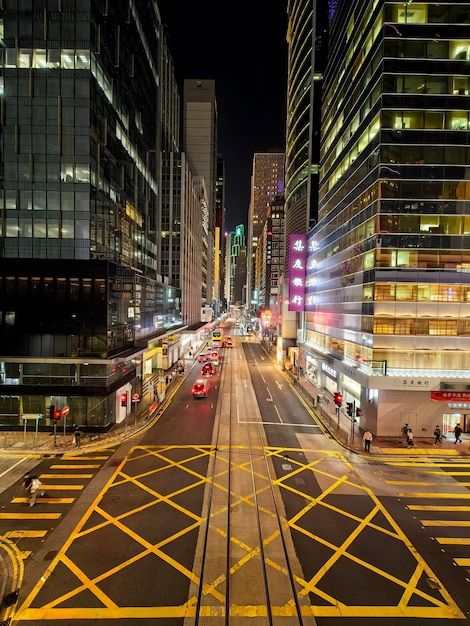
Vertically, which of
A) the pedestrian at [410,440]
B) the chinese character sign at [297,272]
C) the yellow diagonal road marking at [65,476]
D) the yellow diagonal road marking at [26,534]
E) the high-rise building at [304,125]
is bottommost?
the yellow diagonal road marking at [65,476]

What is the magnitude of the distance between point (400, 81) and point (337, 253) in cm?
1503

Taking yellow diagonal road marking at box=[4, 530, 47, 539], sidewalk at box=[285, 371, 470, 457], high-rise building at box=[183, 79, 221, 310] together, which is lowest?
sidewalk at box=[285, 371, 470, 457]

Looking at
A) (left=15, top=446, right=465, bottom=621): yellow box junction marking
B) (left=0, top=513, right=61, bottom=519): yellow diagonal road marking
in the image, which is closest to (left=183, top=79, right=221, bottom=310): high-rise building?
(left=15, top=446, right=465, bottom=621): yellow box junction marking

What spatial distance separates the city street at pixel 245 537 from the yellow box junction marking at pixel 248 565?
5 cm

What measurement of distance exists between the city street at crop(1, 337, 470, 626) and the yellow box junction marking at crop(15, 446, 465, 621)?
0.16 ft

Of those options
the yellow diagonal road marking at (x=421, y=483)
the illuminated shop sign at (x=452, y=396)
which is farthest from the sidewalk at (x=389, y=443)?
the yellow diagonal road marking at (x=421, y=483)

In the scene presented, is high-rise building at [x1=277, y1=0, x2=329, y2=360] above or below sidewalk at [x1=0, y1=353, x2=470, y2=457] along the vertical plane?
above

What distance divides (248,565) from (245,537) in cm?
153

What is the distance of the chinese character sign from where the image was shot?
49781 mm

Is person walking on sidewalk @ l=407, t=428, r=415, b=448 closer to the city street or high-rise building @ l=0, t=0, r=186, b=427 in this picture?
the city street

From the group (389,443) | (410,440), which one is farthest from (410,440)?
(389,443)

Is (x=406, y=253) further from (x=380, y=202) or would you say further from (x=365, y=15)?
(x=365, y=15)

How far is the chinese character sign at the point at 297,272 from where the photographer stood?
4978cm

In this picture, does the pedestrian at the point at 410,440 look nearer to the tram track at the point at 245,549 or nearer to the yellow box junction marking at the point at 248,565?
the yellow box junction marking at the point at 248,565
